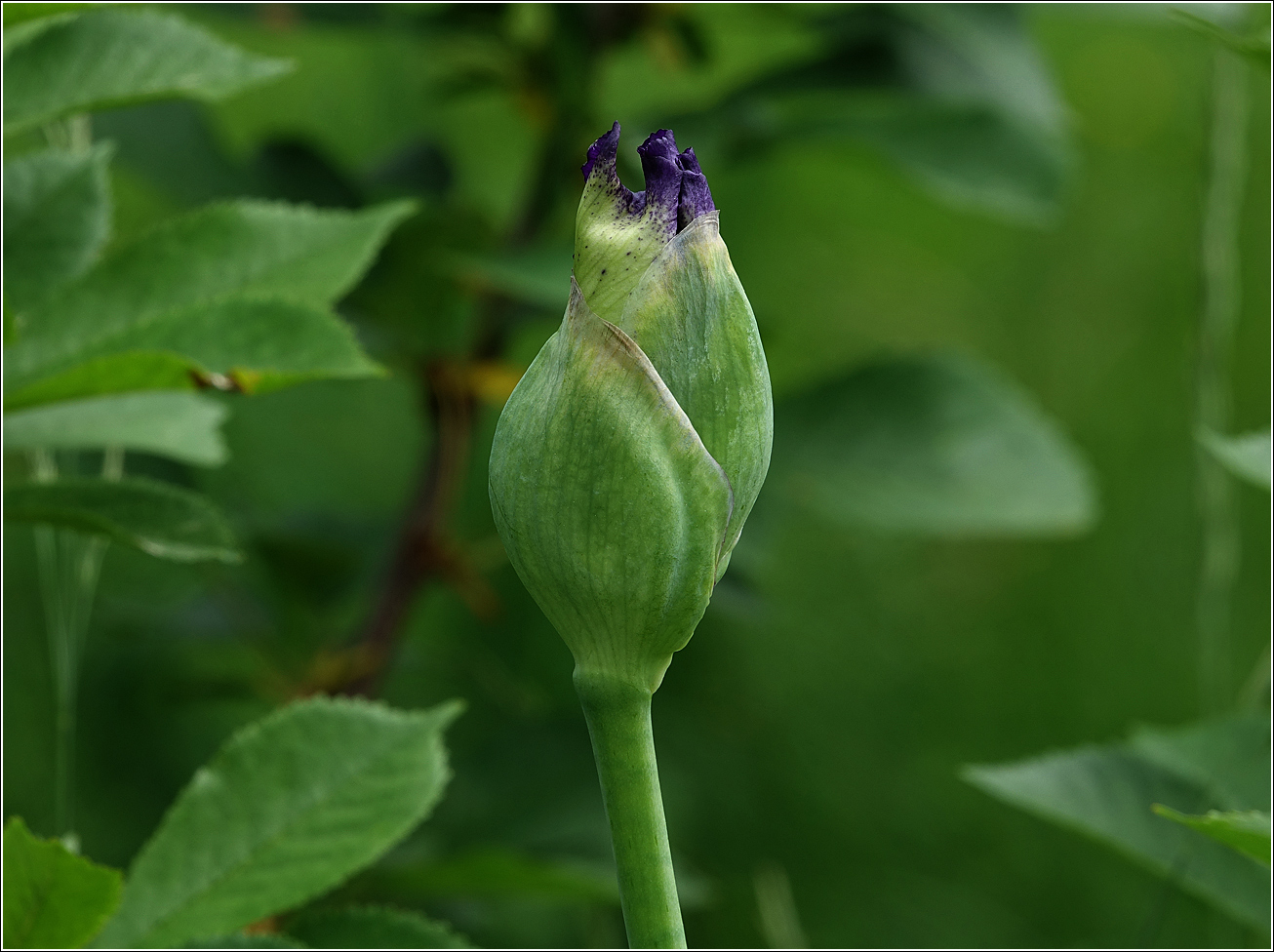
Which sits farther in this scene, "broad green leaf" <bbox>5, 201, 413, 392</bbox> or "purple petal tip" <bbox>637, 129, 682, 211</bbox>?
"broad green leaf" <bbox>5, 201, 413, 392</bbox>

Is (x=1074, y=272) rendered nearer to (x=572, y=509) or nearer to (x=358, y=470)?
(x=358, y=470)

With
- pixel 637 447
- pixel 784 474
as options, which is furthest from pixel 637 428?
pixel 784 474

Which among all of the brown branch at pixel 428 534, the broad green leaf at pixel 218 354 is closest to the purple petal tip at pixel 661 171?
the broad green leaf at pixel 218 354

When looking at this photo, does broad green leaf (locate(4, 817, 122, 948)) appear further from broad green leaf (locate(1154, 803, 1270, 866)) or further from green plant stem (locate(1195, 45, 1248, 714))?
green plant stem (locate(1195, 45, 1248, 714))

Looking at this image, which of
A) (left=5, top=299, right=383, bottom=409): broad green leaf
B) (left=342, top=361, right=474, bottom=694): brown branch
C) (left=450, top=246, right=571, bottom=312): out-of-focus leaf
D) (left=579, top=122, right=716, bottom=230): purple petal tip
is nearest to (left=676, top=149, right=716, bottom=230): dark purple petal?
(left=579, top=122, right=716, bottom=230): purple petal tip

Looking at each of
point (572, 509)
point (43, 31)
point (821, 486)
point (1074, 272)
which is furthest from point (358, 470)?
point (572, 509)
